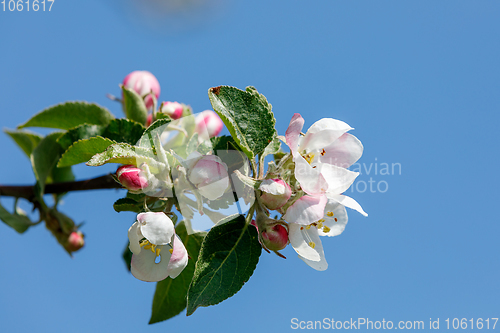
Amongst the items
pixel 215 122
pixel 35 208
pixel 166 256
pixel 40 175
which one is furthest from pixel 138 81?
pixel 166 256

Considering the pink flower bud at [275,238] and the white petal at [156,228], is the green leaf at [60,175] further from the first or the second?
the pink flower bud at [275,238]

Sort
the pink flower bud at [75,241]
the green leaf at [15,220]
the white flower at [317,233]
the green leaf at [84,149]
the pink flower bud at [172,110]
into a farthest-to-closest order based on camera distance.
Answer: the pink flower bud at [75,241]
the green leaf at [15,220]
the pink flower bud at [172,110]
the green leaf at [84,149]
the white flower at [317,233]

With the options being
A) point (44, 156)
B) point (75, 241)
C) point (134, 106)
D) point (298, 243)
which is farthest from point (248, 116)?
point (75, 241)

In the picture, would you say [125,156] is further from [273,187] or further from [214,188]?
[273,187]

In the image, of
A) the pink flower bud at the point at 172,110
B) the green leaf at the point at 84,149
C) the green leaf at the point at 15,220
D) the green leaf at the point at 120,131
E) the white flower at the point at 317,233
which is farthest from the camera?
the green leaf at the point at 15,220

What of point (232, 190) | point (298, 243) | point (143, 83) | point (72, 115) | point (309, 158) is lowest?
point (298, 243)

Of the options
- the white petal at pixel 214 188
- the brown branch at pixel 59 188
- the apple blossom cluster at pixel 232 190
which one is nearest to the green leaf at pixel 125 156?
the apple blossom cluster at pixel 232 190
